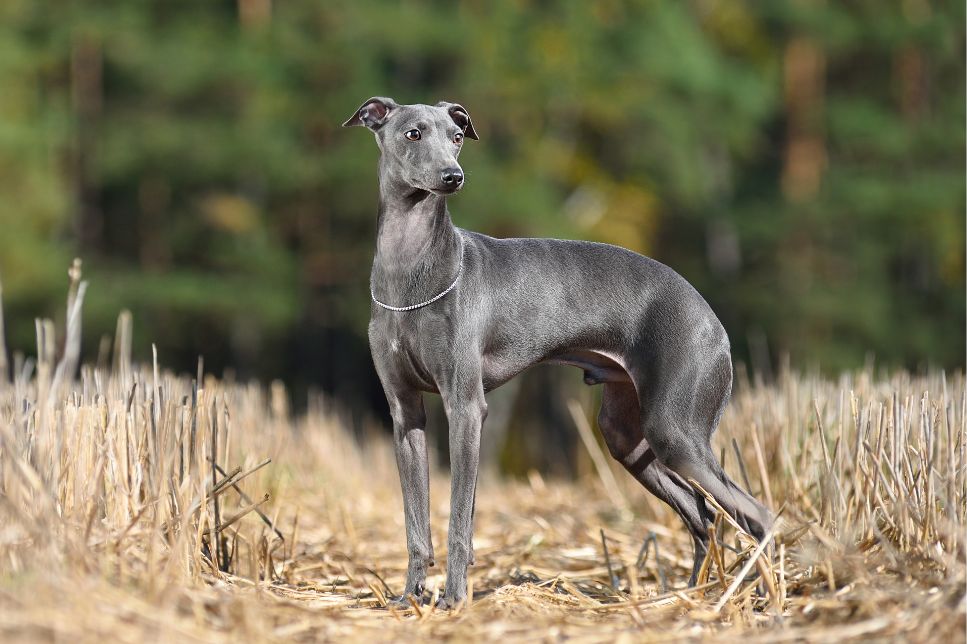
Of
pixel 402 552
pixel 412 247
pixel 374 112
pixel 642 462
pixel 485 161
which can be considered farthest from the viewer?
pixel 485 161

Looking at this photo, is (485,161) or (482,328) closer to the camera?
(482,328)

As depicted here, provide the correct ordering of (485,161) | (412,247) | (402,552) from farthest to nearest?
(485,161) < (402,552) < (412,247)

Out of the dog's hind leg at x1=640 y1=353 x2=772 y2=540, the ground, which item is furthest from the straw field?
Result: the dog's hind leg at x1=640 y1=353 x2=772 y2=540

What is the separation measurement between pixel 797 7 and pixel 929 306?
239 inches

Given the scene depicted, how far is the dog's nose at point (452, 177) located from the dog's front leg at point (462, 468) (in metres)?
0.75

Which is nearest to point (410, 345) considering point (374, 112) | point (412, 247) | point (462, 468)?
point (412, 247)

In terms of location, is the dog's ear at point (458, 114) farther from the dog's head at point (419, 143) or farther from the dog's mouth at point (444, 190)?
the dog's mouth at point (444, 190)

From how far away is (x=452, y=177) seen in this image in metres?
4.11

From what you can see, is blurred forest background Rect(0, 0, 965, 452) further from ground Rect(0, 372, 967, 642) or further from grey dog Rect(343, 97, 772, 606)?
grey dog Rect(343, 97, 772, 606)

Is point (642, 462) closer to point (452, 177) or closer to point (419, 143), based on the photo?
point (452, 177)

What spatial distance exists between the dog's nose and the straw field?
1.24 metres

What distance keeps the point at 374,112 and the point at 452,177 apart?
0.63m

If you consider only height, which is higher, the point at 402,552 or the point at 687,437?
the point at 687,437

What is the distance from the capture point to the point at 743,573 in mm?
3916
